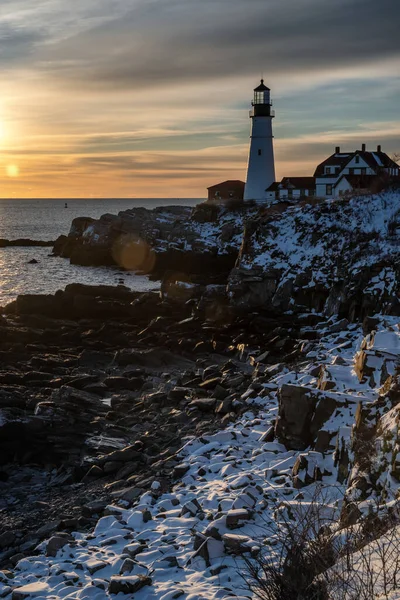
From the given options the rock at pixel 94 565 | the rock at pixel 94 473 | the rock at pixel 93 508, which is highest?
Answer: the rock at pixel 94 565

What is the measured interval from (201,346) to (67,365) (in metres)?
5.52

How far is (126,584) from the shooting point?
8.55 m

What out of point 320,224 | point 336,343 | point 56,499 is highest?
point 320,224

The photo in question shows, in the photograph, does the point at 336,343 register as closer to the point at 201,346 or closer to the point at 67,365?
the point at 201,346

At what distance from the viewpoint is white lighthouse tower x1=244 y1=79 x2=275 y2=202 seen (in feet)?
214

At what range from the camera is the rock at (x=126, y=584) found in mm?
8547

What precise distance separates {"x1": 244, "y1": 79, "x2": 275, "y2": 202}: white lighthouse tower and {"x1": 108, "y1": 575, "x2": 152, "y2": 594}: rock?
6182 cm

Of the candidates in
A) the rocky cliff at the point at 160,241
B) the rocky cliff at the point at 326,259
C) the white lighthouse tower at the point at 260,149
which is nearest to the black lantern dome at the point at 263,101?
the white lighthouse tower at the point at 260,149

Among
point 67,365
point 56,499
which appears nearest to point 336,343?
point 67,365

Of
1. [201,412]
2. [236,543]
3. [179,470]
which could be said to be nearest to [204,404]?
[201,412]

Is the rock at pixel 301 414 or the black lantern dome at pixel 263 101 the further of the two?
the black lantern dome at pixel 263 101

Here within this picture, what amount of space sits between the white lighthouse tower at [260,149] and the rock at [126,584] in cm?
6182

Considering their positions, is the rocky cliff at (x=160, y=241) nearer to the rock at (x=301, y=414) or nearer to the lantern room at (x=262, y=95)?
the lantern room at (x=262, y=95)

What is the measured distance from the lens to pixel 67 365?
23594 mm
